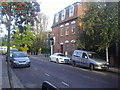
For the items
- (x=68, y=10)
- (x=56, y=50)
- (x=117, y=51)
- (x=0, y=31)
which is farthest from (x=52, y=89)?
(x=56, y=50)

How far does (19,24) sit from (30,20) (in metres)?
0.52

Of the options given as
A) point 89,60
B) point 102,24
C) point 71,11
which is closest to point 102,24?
point 102,24

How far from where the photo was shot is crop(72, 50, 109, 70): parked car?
1462 cm

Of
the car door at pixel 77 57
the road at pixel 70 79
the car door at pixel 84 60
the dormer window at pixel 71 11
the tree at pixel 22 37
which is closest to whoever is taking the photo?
the tree at pixel 22 37

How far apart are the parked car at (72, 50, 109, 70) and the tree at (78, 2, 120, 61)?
135 cm

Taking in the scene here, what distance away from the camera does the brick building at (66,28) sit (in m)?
26.1

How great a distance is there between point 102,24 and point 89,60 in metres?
3.60

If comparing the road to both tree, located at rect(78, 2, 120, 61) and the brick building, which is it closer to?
tree, located at rect(78, 2, 120, 61)

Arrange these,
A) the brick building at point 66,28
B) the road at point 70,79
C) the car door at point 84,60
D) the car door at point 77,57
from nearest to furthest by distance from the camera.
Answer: the road at point 70,79 < the car door at point 84,60 < the car door at point 77,57 < the brick building at point 66,28

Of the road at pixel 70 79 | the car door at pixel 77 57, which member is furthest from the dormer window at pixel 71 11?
the road at pixel 70 79

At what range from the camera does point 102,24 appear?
15.8 metres

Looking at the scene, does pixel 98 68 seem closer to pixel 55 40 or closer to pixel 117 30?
pixel 117 30

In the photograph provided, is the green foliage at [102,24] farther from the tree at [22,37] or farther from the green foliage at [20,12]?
the green foliage at [20,12]

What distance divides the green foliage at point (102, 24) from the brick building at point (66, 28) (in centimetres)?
780
